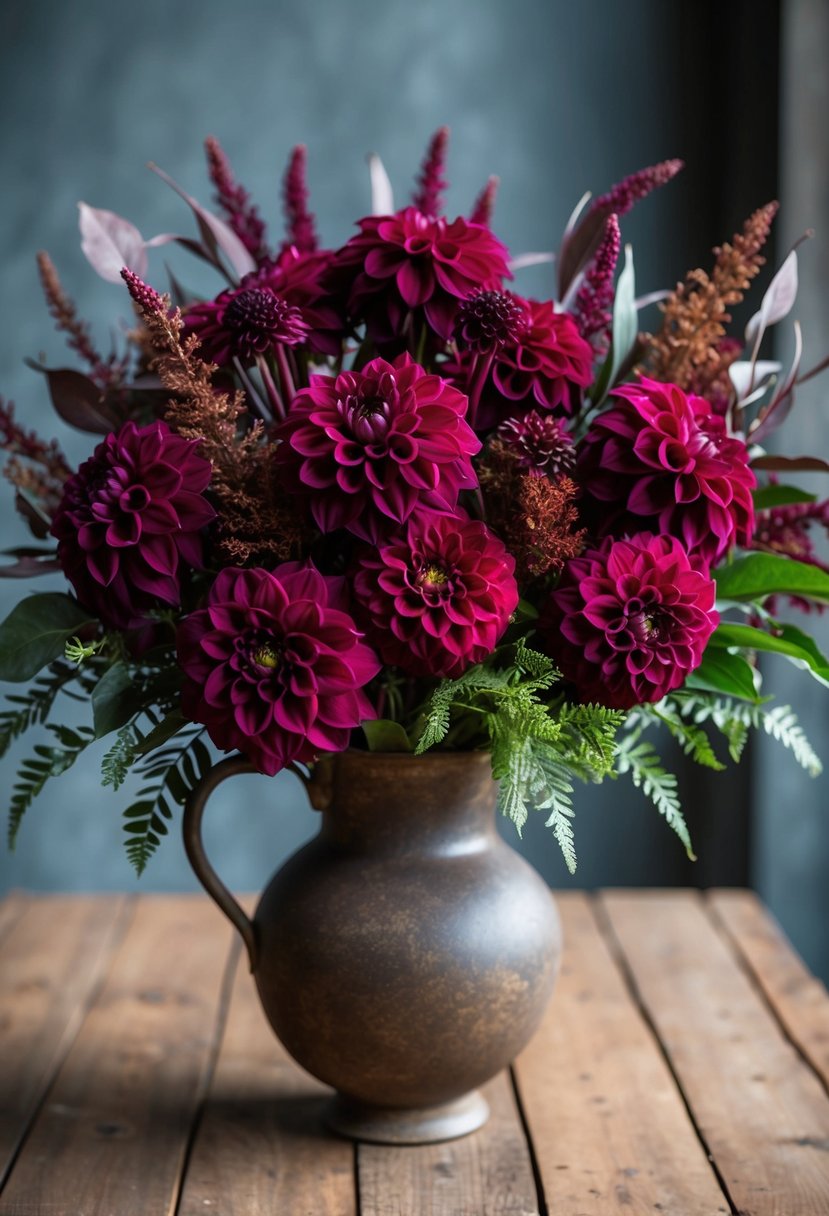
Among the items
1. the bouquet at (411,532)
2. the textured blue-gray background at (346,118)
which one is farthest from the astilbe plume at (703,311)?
the textured blue-gray background at (346,118)

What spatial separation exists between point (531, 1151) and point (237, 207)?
2.29 ft

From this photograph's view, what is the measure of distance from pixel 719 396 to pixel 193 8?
1504mm

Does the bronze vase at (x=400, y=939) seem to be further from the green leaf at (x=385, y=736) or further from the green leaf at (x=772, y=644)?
the green leaf at (x=772, y=644)

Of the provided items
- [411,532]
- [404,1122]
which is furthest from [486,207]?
[404,1122]

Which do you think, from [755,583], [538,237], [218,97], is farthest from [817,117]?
[755,583]

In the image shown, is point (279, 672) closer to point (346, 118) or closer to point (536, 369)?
point (536, 369)

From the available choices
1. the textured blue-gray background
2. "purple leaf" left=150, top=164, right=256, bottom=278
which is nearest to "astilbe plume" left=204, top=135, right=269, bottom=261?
"purple leaf" left=150, top=164, right=256, bottom=278

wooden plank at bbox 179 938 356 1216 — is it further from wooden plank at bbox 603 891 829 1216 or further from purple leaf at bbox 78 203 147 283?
purple leaf at bbox 78 203 147 283

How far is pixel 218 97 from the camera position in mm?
2068

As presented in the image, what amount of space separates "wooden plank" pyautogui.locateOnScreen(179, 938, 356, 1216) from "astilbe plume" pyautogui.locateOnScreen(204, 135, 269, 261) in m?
0.62

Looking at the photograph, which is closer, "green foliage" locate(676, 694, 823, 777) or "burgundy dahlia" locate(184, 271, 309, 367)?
"burgundy dahlia" locate(184, 271, 309, 367)

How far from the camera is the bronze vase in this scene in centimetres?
80

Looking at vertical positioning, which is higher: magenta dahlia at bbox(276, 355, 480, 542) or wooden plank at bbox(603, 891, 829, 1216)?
magenta dahlia at bbox(276, 355, 480, 542)

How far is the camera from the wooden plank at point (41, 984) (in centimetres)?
96
